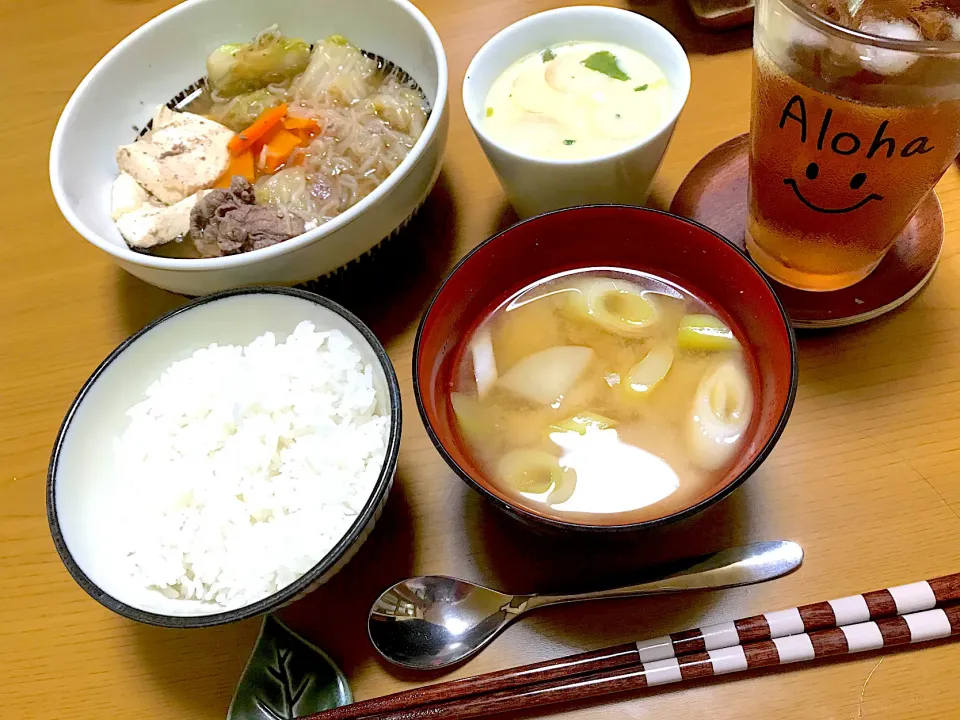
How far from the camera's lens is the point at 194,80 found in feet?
5.07

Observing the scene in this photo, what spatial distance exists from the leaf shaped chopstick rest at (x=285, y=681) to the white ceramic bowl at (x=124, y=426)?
A: 11 centimetres

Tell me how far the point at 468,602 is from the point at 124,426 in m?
0.59

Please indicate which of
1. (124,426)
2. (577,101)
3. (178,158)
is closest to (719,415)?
(577,101)

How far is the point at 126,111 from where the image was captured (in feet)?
4.78

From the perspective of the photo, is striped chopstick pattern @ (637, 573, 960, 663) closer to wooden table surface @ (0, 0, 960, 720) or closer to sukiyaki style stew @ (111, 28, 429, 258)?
wooden table surface @ (0, 0, 960, 720)

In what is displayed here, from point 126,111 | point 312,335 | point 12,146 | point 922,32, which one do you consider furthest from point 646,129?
point 12,146

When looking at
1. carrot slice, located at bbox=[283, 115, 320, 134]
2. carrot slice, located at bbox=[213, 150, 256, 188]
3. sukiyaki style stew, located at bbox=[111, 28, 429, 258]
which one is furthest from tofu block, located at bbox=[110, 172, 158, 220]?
carrot slice, located at bbox=[283, 115, 320, 134]

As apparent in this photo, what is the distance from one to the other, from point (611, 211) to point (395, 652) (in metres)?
0.67

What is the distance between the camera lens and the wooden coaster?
1121 mm

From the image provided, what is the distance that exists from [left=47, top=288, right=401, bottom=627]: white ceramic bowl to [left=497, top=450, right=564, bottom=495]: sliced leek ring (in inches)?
6.0

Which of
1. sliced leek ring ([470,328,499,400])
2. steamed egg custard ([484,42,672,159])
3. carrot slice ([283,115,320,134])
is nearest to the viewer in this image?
sliced leek ring ([470,328,499,400])

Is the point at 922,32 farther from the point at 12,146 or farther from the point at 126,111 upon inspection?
the point at 12,146

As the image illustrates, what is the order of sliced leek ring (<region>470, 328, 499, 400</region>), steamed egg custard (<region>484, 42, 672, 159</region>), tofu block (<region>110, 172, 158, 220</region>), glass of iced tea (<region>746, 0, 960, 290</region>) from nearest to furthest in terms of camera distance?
1. glass of iced tea (<region>746, 0, 960, 290</region>)
2. sliced leek ring (<region>470, 328, 499, 400</region>)
3. steamed egg custard (<region>484, 42, 672, 159</region>)
4. tofu block (<region>110, 172, 158, 220</region>)

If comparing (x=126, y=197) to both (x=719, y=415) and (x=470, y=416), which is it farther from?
(x=719, y=415)
